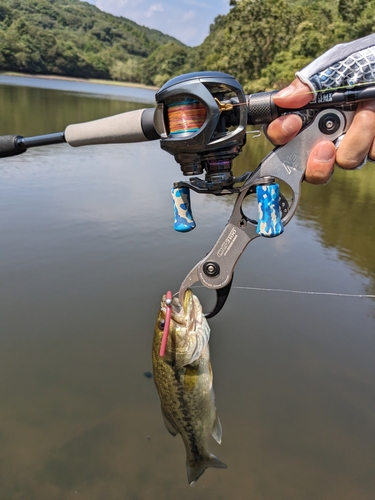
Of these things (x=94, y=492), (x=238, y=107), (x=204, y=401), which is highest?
(x=238, y=107)

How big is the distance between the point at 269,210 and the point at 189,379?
1.04 m

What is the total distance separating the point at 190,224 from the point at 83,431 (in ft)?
8.59

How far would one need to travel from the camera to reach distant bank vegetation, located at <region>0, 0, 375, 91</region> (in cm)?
3622

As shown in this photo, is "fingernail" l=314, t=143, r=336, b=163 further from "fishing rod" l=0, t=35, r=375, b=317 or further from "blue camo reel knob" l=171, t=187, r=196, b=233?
"blue camo reel knob" l=171, t=187, r=196, b=233

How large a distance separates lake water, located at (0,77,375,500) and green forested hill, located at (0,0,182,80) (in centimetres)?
8200

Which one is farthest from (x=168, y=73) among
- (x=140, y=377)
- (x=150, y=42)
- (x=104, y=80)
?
(x=140, y=377)

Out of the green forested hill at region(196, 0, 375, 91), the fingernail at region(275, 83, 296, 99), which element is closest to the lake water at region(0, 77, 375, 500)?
the fingernail at region(275, 83, 296, 99)

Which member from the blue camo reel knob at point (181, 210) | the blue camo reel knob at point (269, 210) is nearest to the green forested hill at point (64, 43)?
the blue camo reel knob at point (181, 210)

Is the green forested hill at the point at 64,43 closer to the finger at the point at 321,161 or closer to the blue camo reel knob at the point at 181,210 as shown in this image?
the blue camo reel knob at the point at 181,210

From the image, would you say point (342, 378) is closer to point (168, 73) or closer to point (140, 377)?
point (140, 377)

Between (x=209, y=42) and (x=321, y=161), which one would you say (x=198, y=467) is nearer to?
(x=321, y=161)

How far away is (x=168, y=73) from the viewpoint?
3809 inches

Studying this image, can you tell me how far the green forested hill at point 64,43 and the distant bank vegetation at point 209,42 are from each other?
7.2 inches

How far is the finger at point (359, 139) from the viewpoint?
5.29 feet
